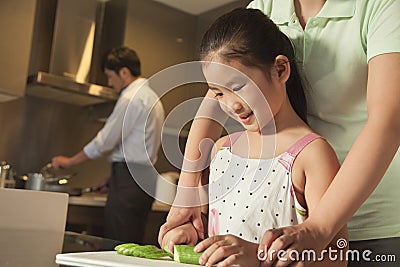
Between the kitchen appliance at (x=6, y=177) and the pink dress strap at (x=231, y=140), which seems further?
the kitchen appliance at (x=6, y=177)

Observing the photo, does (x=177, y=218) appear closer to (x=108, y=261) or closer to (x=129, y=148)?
(x=108, y=261)

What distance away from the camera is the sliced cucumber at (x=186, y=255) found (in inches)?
21.8

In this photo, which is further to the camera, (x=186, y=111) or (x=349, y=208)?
(x=186, y=111)

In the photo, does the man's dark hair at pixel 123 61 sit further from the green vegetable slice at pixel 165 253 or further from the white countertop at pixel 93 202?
the green vegetable slice at pixel 165 253

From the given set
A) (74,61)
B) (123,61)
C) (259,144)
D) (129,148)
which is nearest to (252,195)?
(259,144)

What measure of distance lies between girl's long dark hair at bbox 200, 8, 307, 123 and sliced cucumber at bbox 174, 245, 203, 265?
244mm

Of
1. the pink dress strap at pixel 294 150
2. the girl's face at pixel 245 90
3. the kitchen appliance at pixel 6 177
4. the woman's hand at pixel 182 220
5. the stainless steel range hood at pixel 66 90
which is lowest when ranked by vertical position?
the kitchen appliance at pixel 6 177

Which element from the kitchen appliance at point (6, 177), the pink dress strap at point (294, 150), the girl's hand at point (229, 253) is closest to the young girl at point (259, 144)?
the pink dress strap at point (294, 150)

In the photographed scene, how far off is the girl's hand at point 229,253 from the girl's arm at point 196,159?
20cm

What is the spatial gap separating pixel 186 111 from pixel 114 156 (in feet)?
6.25

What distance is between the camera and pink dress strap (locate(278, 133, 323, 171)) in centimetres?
64

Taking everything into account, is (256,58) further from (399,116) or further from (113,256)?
(113,256)

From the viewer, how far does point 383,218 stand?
0.68 meters

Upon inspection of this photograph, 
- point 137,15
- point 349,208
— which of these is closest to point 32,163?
point 137,15
